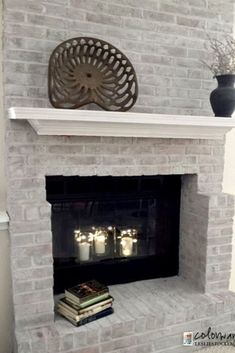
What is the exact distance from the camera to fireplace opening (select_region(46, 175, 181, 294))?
213 cm

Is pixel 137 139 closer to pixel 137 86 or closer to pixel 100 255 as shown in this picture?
pixel 137 86

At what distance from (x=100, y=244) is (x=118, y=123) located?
955 millimetres

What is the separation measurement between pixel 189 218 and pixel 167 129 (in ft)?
2.42

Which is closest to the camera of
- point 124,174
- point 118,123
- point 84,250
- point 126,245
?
point 118,123

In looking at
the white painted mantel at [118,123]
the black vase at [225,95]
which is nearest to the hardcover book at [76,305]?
the white painted mantel at [118,123]

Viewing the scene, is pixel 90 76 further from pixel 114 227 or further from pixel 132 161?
pixel 114 227

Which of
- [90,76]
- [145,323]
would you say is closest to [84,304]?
[145,323]

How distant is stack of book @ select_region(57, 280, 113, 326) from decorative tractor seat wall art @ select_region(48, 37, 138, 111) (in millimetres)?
1086

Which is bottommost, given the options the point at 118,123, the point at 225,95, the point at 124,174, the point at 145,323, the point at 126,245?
the point at 145,323

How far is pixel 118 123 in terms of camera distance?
1.73 meters

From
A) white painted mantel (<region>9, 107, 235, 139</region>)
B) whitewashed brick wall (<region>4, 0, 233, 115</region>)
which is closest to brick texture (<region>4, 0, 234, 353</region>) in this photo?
whitewashed brick wall (<region>4, 0, 233, 115</region>)

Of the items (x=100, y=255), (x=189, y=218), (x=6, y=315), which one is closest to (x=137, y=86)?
(x=189, y=218)

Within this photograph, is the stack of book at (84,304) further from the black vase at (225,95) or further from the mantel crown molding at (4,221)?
the black vase at (225,95)

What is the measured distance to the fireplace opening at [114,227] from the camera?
6.98ft
